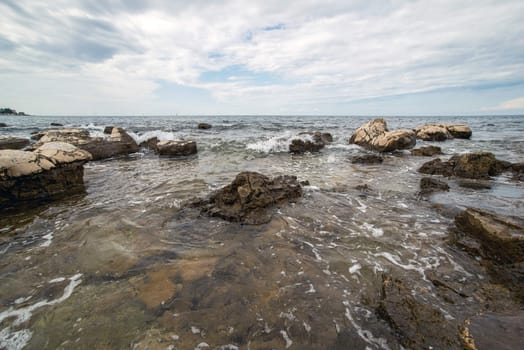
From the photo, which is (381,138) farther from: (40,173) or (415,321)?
(40,173)

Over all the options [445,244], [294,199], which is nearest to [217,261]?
[294,199]

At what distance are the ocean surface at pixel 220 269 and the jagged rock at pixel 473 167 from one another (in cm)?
139

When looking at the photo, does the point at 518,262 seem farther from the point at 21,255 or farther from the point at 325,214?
the point at 21,255

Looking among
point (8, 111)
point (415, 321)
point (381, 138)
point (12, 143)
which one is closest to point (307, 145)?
point (381, 138)

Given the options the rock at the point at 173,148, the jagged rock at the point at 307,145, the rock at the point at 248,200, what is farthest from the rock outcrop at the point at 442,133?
the rock at the point at 248,200

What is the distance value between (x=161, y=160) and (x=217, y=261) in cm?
850

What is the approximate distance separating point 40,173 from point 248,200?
16.3 ft

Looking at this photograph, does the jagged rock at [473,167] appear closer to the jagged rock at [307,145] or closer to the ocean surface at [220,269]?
the ocean surface at [220,269]

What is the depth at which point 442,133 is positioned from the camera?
1734 cm

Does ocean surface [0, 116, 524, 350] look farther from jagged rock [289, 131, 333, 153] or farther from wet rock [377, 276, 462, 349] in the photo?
jagged rock [289, 131, 333, 153]

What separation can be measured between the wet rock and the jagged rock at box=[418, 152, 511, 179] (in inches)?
263

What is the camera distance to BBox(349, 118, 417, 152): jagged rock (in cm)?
1265

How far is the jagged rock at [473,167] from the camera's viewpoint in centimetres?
713

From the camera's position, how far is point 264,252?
3.30 meters
